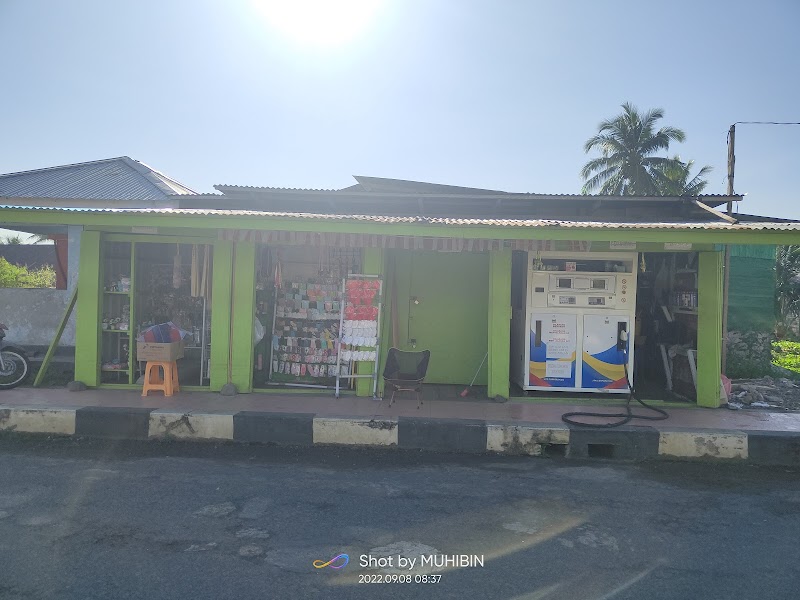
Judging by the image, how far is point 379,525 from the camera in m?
4.36

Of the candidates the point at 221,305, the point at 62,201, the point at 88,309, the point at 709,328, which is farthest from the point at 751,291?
the point at 62,201

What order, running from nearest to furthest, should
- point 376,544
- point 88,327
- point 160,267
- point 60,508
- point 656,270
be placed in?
point 376,544 → point 60,508 → point 88,327 → point 160,267 → point 656,270

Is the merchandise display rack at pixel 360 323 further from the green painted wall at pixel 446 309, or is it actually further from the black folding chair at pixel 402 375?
the green painted wall at pixel 446 309

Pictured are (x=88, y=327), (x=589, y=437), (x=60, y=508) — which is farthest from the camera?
(x=88, y=327)

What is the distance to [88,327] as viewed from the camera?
8.12 meters

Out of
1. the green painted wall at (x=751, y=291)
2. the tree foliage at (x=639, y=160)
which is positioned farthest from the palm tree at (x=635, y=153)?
the green painted wall at (x=751, y=291)

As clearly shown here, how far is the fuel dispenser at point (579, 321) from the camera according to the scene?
8.19m

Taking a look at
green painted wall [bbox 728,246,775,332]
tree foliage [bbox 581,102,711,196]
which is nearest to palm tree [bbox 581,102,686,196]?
tree foliage [bbox 581,102,711,196]

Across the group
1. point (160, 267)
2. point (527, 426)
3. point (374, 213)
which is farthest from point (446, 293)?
point (160, 267)

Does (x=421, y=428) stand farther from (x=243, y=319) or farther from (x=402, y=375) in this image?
(x=243, y=319)

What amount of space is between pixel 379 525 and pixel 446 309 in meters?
5.16

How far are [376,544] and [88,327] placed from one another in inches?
238

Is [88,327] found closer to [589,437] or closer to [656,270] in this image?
[589,437]

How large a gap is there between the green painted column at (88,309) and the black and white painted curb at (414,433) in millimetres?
1301
